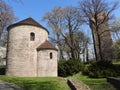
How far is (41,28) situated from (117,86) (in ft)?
70.9

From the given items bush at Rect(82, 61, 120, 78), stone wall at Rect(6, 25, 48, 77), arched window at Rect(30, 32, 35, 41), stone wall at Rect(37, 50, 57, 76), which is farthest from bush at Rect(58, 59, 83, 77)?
arched window at Rect(30, 32, 35, 41)

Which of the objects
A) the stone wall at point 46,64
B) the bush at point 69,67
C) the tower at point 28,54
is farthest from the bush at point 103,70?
the tower at point 28,54

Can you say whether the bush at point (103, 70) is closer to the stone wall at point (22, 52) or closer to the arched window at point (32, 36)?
the stone wall at point (22, 52)

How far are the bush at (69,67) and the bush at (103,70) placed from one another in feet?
13.8

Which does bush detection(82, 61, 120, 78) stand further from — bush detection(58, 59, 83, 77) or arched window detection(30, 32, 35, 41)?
arched window detection(30, 32, 35, 41)

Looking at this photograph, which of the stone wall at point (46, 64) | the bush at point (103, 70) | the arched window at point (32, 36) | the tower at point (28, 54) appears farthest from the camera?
the arched window at point (32, 36)

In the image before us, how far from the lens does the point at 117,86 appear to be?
17312mm

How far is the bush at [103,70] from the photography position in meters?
28.7

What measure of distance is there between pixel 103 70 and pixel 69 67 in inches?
320

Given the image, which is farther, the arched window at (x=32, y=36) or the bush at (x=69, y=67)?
the bush at (x=69, y=67)

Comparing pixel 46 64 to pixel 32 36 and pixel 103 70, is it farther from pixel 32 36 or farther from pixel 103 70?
pixel 103 70

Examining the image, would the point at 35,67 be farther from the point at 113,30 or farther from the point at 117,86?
the point at 117,86

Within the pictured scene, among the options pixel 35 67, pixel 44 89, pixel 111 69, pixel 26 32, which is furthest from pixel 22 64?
pixel 44 89

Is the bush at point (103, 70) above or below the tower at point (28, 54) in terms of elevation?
below
